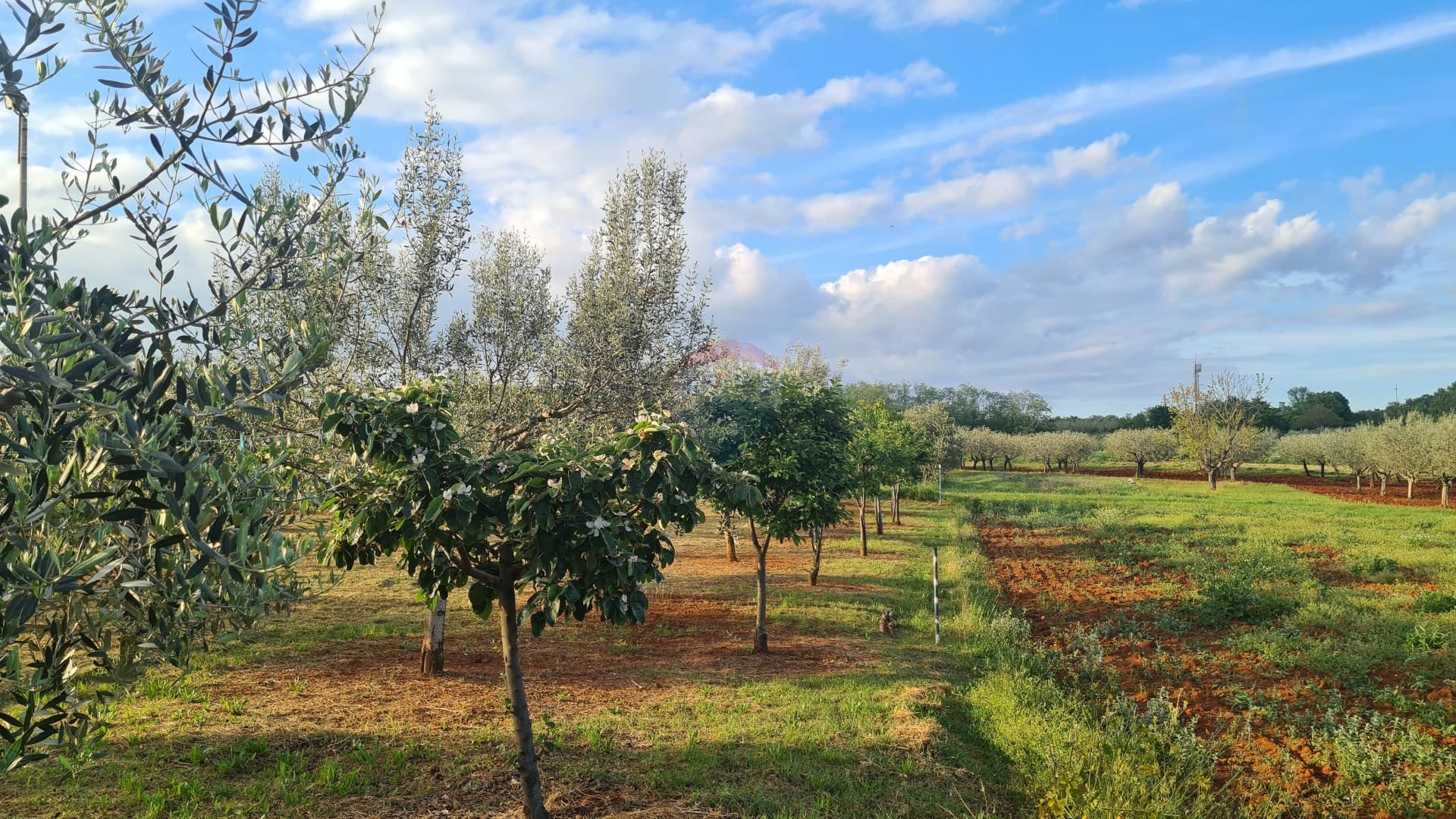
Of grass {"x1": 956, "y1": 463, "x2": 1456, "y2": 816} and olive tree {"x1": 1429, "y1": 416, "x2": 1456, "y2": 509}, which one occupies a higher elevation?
olive tree {"x1": 1429, "y1": 416, "x2": 1456, "y2": 509}

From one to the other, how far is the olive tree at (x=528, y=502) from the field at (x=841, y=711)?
215cm

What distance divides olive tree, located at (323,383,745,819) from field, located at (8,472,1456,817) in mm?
2154

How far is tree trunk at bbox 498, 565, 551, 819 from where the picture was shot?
6.87 meters

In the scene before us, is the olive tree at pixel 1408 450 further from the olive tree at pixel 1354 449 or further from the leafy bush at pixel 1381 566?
the leafy bush at pixel 1381 566

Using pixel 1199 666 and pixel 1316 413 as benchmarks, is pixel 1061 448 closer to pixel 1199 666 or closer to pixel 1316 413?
pixel 1316 413

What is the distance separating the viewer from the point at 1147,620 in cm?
1648

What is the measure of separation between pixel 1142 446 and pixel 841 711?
88063mm

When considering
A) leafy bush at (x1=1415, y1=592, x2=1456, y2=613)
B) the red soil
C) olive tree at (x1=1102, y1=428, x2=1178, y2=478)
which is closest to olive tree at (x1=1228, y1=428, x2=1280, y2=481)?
olive tree at (x1=1102, y1=428, x2=1178, y2=478)

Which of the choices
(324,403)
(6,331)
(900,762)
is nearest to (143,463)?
(6,331)

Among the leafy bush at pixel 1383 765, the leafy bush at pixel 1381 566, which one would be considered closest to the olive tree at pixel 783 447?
the leafy bush at pixel 1383 765

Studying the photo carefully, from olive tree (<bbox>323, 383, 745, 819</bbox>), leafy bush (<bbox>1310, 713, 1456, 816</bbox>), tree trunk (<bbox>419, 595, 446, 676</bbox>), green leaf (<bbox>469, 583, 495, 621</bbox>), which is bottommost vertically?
leafy bush (<bbox>1310, 713, 1456, 816</bbox>)

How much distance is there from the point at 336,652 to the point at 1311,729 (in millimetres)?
14498

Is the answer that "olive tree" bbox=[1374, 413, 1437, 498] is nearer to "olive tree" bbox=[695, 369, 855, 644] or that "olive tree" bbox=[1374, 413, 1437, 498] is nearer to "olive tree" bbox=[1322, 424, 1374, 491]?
"olive tree" bbox=[1322, 424, 1374, 491]

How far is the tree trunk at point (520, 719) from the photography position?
6.87 m
